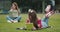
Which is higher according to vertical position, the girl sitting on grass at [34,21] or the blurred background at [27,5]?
the girl sitting on grass at [34,21]

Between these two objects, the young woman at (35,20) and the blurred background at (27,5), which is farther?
the blurred background at (27,5)

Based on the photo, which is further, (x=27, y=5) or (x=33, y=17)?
(x=27, y=5)

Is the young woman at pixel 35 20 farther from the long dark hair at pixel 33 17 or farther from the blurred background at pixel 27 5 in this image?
the blurred background at pixel 27 5

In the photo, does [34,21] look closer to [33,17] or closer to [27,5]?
[33,17]

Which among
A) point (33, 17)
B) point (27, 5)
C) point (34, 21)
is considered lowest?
point (27, 5)

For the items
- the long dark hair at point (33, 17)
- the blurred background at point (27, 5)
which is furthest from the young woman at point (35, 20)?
the blurred background at point (27, 5)

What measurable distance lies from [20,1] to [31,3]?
933 mm

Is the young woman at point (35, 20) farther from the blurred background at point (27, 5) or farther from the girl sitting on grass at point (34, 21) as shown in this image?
the blurred background at point (27, 5)

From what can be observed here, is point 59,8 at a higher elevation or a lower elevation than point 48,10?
lower

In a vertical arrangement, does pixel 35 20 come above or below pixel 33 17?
below

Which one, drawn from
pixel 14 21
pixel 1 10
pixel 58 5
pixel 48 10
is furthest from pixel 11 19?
pixel 58 5

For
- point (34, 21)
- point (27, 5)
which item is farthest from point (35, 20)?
point (27, 5)

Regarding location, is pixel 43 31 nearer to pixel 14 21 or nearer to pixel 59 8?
pixel 14 21

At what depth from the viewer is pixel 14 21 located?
968 cm
